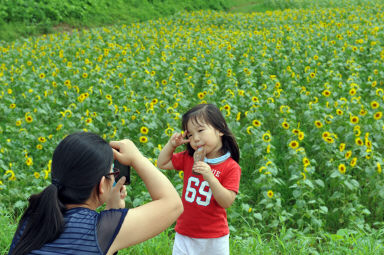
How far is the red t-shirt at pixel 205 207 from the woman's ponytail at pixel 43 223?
2.87 ft

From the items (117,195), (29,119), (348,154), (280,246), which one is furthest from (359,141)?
(29,119)

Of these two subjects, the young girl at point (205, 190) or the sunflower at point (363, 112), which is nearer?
the young girl at point (205, 190)

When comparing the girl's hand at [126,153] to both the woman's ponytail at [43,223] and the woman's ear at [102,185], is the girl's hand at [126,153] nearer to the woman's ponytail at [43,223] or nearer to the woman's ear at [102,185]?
the woman's ear at [102,185]

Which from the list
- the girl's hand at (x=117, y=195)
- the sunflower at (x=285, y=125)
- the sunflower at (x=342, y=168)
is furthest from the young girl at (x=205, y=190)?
the sunflower at (x=285, y=125)

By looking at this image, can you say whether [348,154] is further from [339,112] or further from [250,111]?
[250,111]

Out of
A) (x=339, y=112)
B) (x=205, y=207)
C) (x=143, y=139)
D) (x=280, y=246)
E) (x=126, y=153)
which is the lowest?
(x=280, y=246)

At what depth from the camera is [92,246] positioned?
1.26 m

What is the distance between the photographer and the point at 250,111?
4.87 m

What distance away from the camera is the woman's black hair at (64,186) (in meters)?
1.25

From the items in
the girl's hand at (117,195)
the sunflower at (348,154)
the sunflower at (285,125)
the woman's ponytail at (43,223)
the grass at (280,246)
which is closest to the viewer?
the woman's ponytail at (43,223)

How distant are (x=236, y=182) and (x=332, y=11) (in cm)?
1219

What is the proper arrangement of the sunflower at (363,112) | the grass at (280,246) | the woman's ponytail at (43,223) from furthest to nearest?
the sunflower at (363,112) < the grass at (280,246) < the woman's ponytail at (43,223)

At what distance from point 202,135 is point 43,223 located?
0.96m

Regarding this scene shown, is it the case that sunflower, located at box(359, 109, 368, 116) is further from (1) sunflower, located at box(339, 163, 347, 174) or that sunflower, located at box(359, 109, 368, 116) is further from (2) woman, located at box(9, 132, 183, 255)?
(2) woman, located at box(9, 132, 183, 255)
